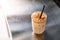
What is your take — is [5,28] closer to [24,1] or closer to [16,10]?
[16,10]

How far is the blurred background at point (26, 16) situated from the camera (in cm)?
92

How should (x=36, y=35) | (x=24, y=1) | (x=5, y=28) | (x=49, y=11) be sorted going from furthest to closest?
1. (x=24, y=1)
2. (x=49, y=11)
3. (x=5, y=28)
4. (x=36, y=35)

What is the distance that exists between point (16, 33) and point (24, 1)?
422mm

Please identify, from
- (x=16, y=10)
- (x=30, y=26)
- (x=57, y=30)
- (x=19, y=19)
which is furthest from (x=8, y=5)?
(x=57, y=30)

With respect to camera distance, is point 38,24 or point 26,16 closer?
point 38,24

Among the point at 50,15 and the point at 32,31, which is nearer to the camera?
the point at 32,31

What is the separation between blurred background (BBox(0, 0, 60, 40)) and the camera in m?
0.92

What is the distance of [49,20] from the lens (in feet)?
3.43

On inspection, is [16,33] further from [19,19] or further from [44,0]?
[44,0]

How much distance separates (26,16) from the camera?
1073 millimetres

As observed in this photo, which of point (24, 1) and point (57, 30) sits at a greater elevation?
point (24, 1)

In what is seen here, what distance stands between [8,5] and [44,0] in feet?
1.09

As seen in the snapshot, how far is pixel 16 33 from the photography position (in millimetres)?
923

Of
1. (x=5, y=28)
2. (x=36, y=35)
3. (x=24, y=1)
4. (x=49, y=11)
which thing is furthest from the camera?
(x=24, y=1)
